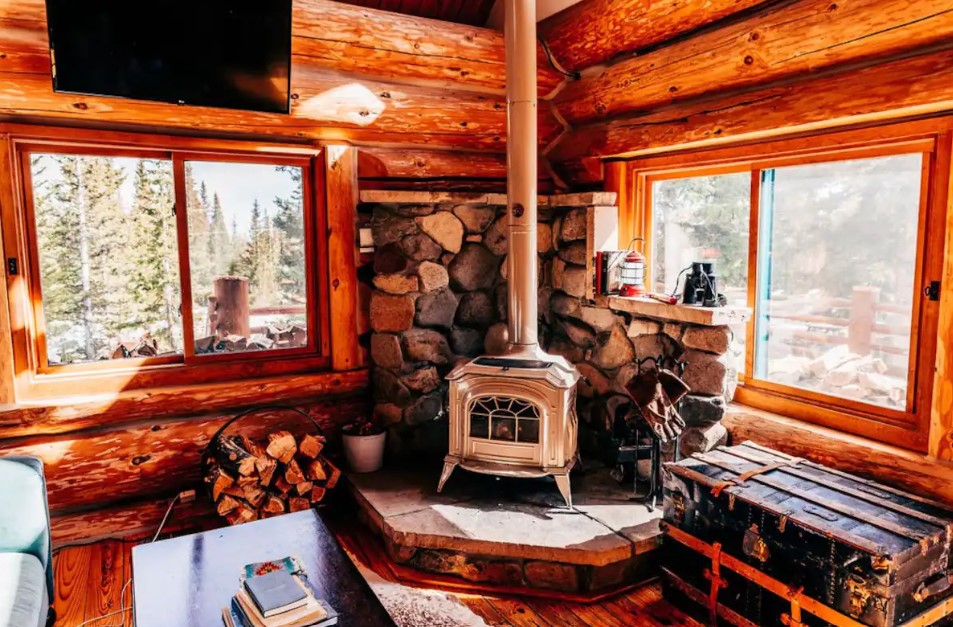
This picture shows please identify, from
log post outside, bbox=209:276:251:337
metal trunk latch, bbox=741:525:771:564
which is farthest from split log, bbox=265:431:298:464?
metal trunk latch, bbox=741:525:771:564

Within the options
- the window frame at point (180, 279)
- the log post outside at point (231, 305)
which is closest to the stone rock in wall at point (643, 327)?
the window frame at point (180, 279)

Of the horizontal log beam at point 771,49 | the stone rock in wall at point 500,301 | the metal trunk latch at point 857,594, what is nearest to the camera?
the metal trunk latch at point 857,594

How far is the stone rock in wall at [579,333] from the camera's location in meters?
3.89

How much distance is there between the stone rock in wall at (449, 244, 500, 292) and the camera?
3912 mm

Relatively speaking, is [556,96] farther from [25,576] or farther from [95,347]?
[25,576]

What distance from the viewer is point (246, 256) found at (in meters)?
3.60

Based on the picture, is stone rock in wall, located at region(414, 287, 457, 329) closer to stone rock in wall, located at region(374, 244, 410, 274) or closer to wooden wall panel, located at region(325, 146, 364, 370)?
stone rock in wall, located at region(374, 244, 410, 274)

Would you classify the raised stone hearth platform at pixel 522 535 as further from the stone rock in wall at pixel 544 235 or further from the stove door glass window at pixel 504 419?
the stone rock in wall at pixel 544 235

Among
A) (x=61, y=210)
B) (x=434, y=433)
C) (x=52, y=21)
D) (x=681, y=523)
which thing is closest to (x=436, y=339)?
(x=434, y=433)

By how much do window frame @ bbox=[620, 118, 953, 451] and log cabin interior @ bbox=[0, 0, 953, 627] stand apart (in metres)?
0.01

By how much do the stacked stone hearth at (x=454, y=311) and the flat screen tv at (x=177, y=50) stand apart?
888 mm

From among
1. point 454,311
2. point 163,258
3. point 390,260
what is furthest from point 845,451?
point 163,258

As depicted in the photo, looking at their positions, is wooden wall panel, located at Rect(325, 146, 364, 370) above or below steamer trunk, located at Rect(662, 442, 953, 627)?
above

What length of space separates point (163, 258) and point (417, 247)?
1.38 metres
